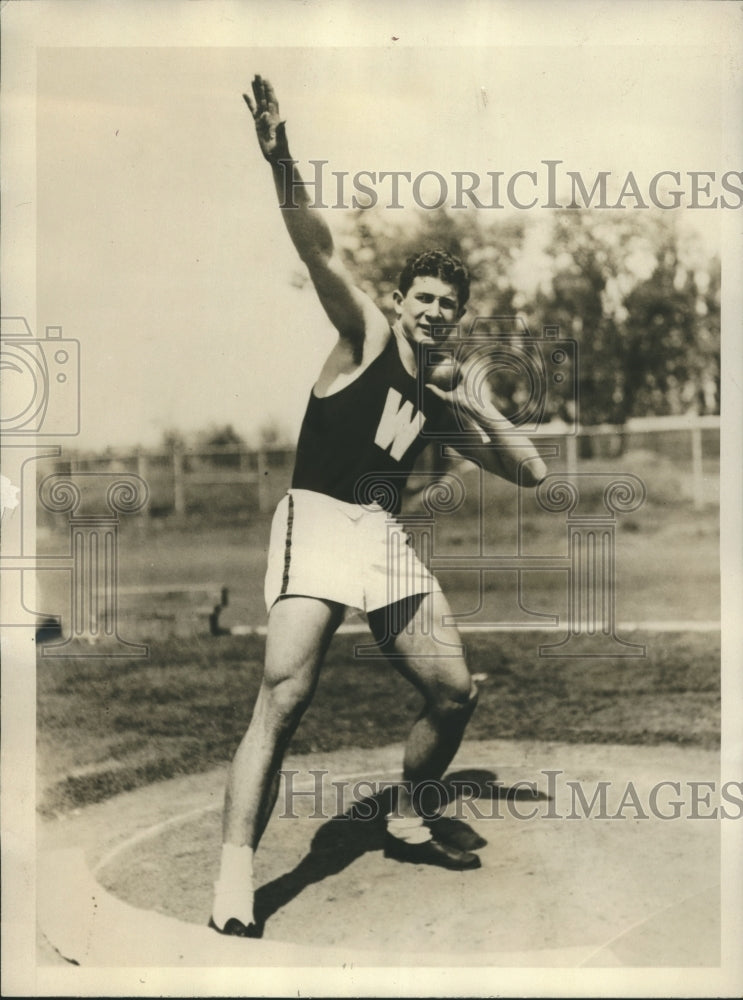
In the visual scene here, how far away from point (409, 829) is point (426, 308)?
1.78 metres

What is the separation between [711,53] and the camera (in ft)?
11.1

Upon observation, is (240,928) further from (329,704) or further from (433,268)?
(433,268)

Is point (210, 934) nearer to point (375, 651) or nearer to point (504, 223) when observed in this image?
point (375, 651)

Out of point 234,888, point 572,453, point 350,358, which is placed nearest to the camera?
point 234,888

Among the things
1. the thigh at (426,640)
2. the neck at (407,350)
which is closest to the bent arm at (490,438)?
the neck at (407,350)

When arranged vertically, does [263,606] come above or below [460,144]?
below

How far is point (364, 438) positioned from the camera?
3352 mm

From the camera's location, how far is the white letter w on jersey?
3354 mm

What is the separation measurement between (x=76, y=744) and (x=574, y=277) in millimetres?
2384

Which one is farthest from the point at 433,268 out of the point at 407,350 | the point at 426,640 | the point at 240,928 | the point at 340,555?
the point at 240,928

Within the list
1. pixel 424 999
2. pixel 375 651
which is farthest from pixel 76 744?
pixel 424 999

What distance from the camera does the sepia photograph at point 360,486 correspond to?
3.32 metres
